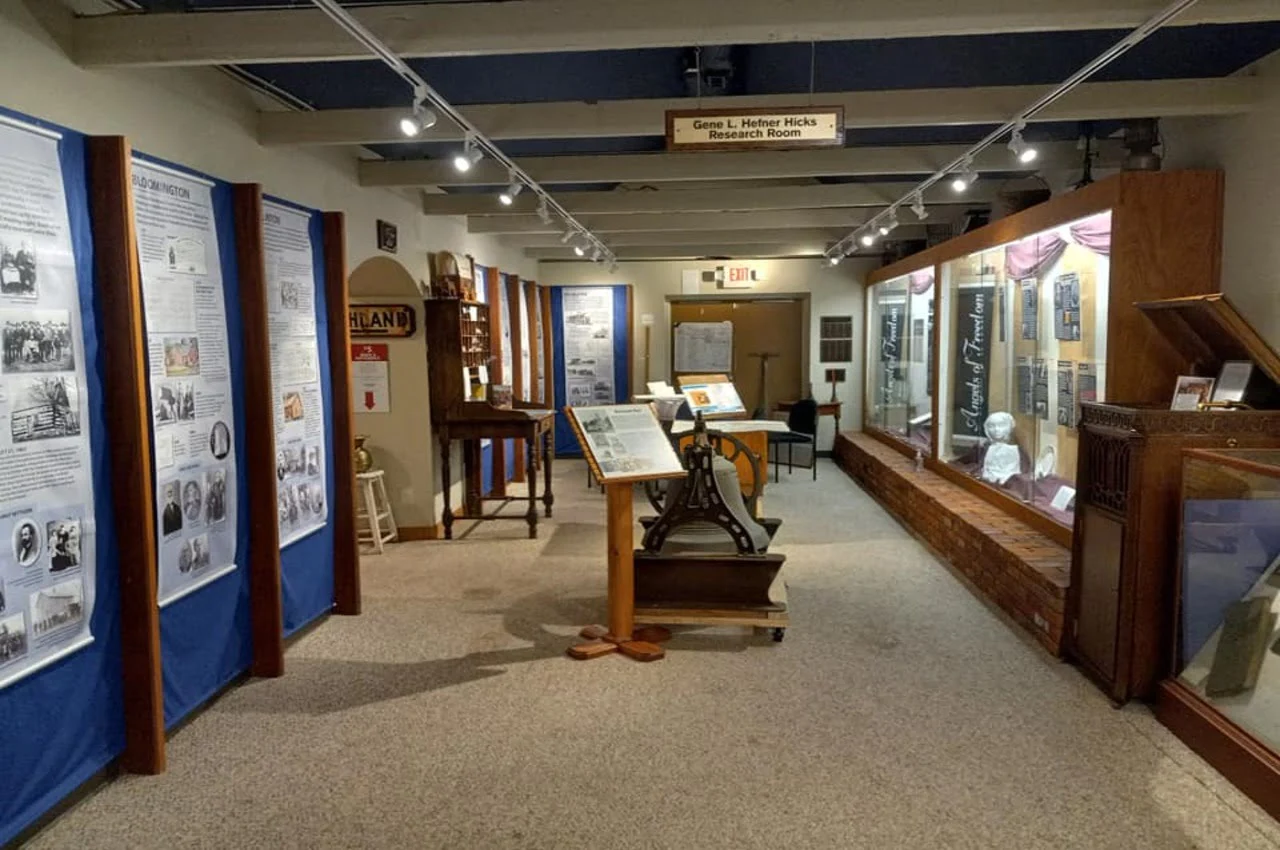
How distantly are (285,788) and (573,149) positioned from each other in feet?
14.2

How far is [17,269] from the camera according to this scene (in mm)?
2635

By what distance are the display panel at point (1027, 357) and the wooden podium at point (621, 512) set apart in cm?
243

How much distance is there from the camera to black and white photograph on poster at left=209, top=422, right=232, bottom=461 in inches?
146

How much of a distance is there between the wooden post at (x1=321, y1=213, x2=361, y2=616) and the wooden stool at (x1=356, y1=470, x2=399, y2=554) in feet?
4.81

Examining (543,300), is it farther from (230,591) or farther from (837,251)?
(230,591)

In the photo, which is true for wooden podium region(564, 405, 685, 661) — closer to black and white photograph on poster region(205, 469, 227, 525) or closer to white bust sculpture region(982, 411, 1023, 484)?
black and white photograph on poster region(205, 469, 227, 525)

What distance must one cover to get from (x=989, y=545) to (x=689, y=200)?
3539 mm

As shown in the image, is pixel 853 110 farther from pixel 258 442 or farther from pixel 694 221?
pixel 694 221

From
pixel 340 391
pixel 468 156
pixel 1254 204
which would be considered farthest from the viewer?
pixel 340 391

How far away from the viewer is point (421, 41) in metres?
3.24

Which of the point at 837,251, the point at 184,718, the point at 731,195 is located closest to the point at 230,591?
the point at 184,718

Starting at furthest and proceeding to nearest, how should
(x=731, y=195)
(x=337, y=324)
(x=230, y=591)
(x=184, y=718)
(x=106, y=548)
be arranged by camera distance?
(x=731, y=195) < (x=337, y=324) < (x=230, y=591) < (x=184, y=718) < (x=106, y=548)

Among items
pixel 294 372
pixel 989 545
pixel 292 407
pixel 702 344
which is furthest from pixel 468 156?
pixel 702 344

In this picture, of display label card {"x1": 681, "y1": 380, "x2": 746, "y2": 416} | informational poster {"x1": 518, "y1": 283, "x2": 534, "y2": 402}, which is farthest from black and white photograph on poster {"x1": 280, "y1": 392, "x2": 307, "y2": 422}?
informational poster {"x1": 518, "y1": 283, "x2": 534, "y2": 402}
